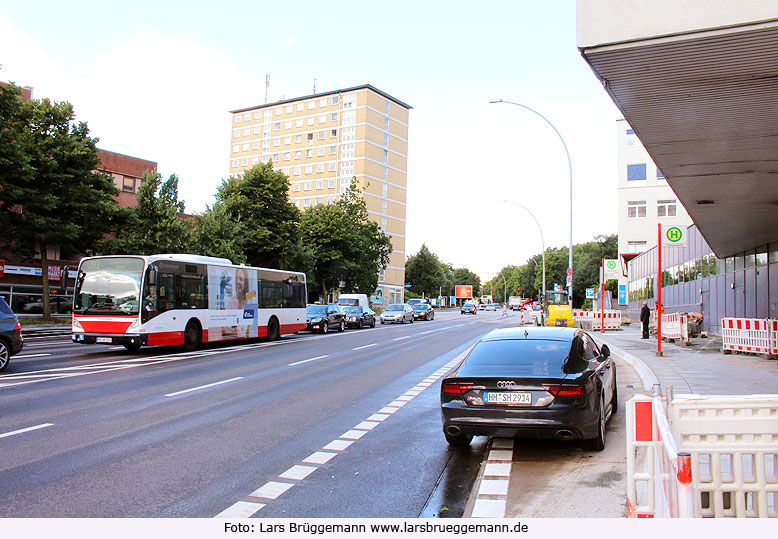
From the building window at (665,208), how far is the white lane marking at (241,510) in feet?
224

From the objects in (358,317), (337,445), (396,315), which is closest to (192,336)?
(337,445)

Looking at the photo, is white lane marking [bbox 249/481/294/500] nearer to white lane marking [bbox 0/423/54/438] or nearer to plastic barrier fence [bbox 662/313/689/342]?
white lane marking [bbox 0/423/54/438]

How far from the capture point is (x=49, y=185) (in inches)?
1226

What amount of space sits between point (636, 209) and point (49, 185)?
5735cm

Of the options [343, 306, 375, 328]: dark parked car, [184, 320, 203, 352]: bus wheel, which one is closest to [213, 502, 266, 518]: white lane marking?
[184, 320, 203, 352]: bus wheel

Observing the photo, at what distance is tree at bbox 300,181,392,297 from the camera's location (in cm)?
5912

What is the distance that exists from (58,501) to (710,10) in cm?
713

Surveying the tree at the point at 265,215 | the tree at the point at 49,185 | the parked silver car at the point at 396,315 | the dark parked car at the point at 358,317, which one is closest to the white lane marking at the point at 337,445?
the tree at the point at 49,185

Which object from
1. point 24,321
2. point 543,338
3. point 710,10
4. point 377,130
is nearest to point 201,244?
point 24,321

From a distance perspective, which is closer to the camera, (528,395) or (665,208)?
(528,395)

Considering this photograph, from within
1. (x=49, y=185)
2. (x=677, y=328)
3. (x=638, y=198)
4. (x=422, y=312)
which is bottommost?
(x=422, y=312)

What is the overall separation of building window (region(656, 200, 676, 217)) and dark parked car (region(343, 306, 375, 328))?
134 ft

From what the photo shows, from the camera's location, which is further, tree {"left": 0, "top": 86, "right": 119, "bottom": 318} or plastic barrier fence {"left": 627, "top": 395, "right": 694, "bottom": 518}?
tree {"left": 0, "top": 86, "right": 119, "bottom": 318}

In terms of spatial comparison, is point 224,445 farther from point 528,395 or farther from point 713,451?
point 713,451
